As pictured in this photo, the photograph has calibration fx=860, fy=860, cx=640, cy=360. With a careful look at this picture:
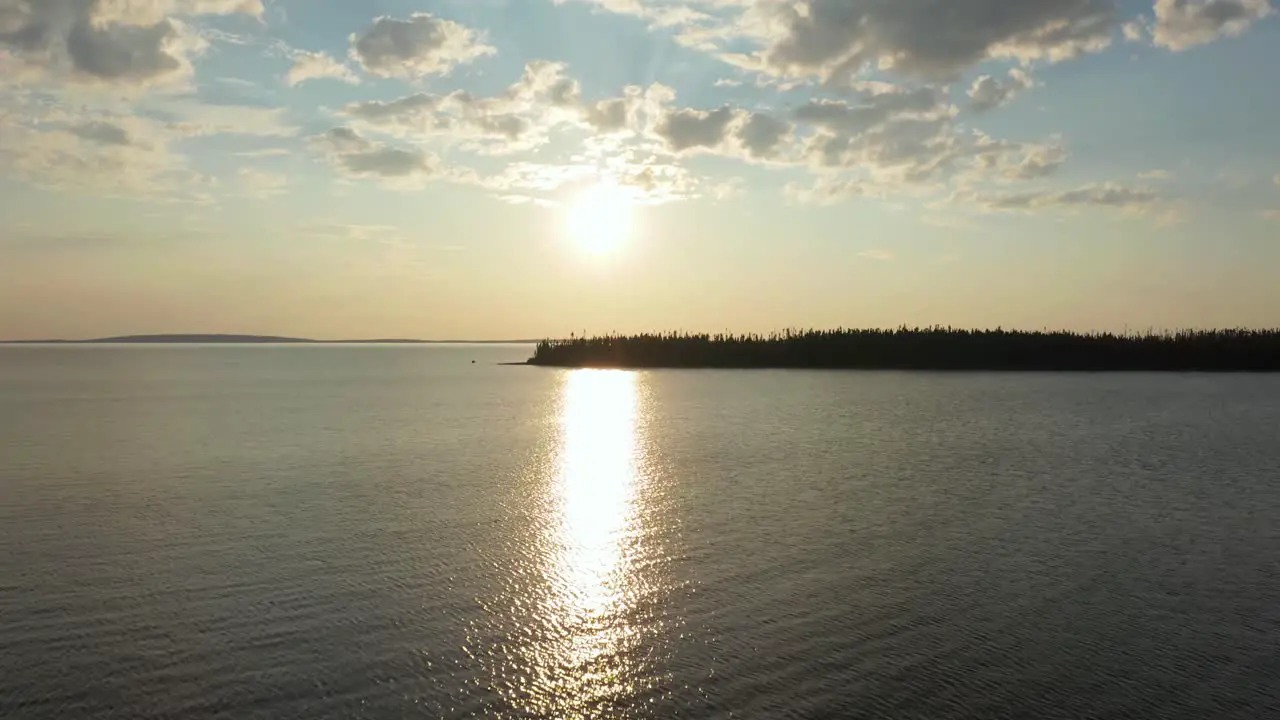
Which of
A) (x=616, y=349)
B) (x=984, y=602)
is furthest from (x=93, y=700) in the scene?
(x=616, y=349)

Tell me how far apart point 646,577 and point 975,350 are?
8894 centimetres

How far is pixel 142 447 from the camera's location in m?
34.1

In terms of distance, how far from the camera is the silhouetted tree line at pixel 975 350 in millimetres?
88125

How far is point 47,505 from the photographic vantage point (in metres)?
22.0

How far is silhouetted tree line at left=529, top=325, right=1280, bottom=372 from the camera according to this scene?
3469 inches

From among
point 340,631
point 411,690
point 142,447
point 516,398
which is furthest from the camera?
point 516,398

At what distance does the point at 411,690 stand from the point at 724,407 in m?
43.8

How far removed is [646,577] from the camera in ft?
51.6

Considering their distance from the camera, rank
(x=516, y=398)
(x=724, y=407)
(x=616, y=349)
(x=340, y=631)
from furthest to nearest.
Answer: (x=616, y=349), (x=516, y=398), (x=724, y=407), (x=340, y=631)

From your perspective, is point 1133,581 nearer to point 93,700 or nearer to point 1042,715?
point 1042,715

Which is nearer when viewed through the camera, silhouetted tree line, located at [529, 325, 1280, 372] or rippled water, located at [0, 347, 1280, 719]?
rippled water, located at [0, 347, 1280, 719]

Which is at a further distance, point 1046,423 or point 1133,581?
point 1046,423

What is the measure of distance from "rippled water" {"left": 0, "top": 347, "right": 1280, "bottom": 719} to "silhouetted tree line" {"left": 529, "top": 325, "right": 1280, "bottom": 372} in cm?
6072

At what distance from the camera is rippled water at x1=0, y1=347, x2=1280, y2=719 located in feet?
34.5
